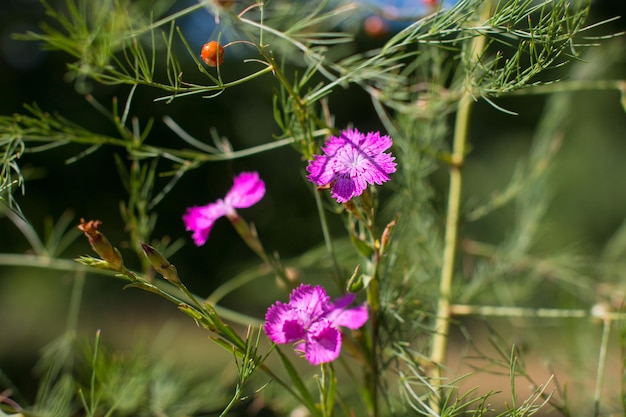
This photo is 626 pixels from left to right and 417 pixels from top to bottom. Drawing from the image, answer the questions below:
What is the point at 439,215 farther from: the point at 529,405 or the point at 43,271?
the point at 43,271

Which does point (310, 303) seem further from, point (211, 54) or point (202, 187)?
point (202, 187)

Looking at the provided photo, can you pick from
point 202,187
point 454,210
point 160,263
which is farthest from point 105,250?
point 202,187

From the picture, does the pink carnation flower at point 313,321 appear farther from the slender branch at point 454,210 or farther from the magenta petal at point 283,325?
the slender branch at point 454,210

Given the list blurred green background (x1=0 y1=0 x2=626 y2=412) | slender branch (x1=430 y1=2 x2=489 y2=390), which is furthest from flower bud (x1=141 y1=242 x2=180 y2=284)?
blurred green background (x1=0 y1=0 x2=626 y2=412)

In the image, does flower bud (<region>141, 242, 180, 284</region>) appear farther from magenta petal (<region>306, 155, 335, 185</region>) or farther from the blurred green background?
the blurred green background

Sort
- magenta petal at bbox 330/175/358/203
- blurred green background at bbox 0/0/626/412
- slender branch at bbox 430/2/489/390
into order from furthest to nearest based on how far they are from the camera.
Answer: blurred green background at bbox 0/0/626/412
slender branch at bbox 430/2/489/390
magenta petal at bbox 330/175/358/203

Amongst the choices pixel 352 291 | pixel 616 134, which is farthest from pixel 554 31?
pixel 616 134
